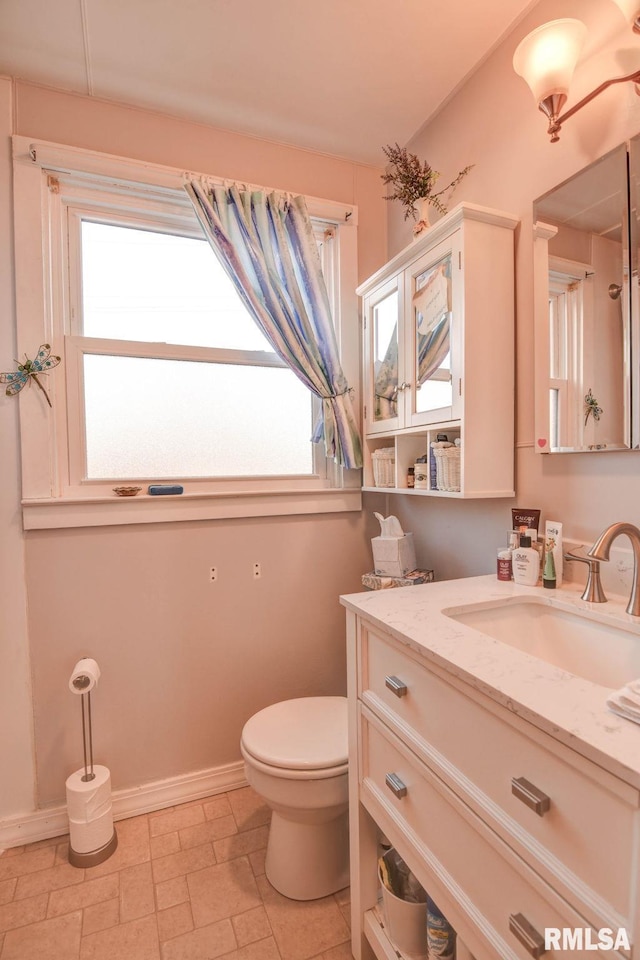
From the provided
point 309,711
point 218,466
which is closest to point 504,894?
point 309,711

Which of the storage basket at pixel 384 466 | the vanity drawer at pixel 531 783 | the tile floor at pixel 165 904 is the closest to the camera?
the vanity drawer at pixel 531 783

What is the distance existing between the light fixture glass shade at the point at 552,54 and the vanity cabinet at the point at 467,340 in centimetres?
29

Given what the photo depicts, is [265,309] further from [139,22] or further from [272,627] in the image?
[272,627]

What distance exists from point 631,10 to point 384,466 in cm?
134

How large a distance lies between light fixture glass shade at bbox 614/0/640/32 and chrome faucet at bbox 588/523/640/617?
3.41 feet

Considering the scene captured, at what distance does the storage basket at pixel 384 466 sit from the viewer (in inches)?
71.3

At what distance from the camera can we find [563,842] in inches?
23.7

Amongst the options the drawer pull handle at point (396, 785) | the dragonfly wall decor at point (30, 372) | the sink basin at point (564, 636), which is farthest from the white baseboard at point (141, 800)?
the dragonfly wall decor at point (30, 372)

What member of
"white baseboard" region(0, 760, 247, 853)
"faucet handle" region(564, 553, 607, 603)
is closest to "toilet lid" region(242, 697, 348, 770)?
"white baseboard" region(0, 760, 247, 853)

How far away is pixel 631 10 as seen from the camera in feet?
3.18

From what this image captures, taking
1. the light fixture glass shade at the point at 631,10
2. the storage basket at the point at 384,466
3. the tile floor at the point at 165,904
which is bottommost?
the tile floor at the point at 165,904

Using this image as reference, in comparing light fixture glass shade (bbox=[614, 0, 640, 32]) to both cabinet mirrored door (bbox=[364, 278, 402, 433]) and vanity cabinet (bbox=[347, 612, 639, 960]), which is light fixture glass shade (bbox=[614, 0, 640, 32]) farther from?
vanity cabinet (bbox=[347, 612, 639, 960])

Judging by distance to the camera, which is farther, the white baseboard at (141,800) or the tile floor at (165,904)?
the white baseboard at (141,800)

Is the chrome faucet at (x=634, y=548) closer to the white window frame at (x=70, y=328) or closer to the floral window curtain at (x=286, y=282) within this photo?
the floral window curtain at (x=286, y=282)
